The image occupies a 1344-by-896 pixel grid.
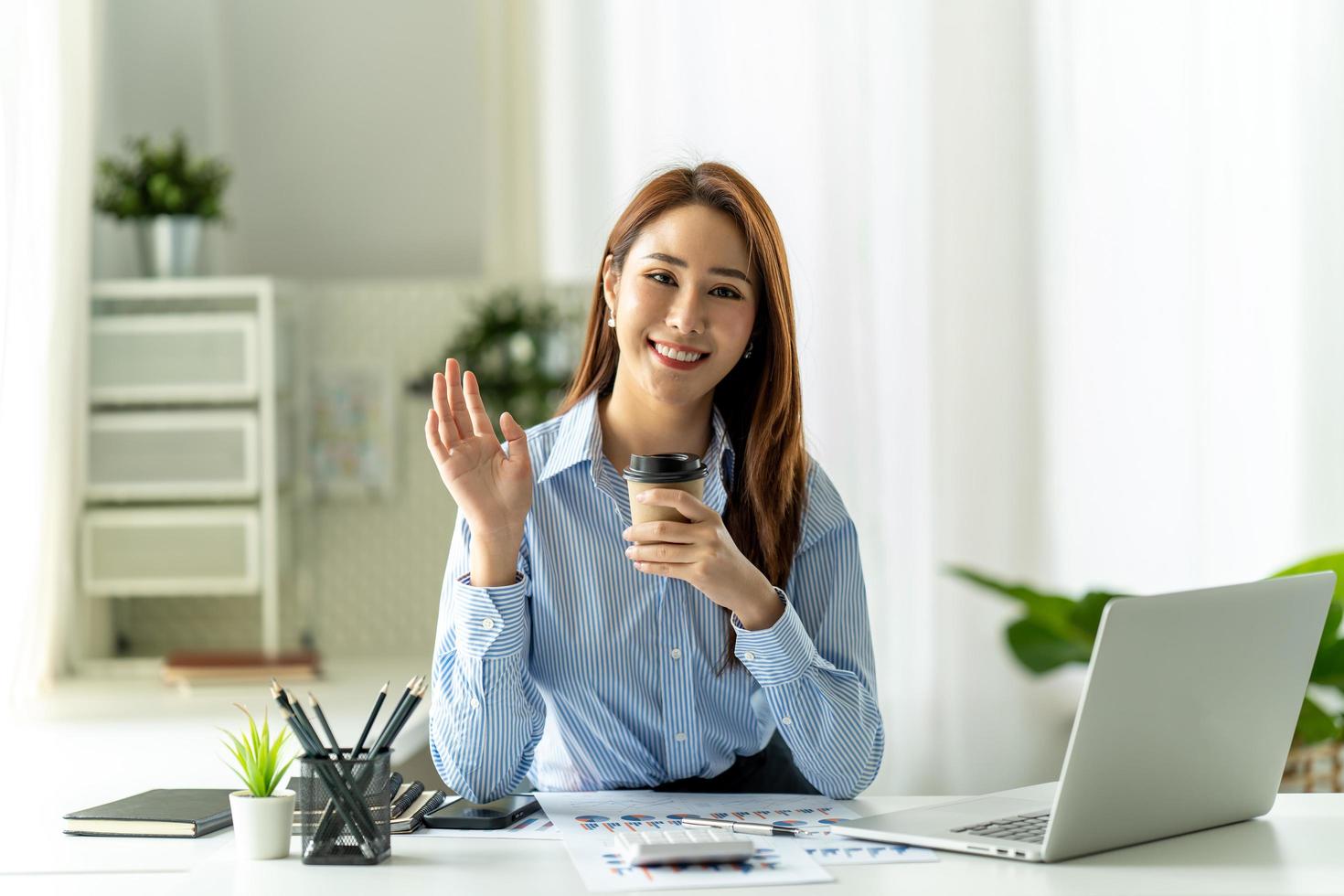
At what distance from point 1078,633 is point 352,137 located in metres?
2.23

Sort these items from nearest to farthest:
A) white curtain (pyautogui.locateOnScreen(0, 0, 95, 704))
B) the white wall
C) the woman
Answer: the woman < white curtain (pyautogui.locateOnScreen(0, 0, 95, 704)) < the white wall

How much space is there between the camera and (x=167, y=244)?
333 cm

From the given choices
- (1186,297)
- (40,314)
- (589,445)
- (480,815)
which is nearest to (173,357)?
(40,314)

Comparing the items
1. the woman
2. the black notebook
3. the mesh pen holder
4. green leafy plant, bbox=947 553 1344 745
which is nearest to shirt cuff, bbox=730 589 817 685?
the woman

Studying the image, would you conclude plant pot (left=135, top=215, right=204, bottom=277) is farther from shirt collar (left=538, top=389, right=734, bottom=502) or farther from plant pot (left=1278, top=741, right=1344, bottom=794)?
plant pot (left=1278, top=741, right=1344, bottom=794)

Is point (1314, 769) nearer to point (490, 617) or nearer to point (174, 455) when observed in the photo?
point (490, 617)

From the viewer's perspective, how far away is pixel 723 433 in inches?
71.7

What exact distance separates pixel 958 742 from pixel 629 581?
6.25ft

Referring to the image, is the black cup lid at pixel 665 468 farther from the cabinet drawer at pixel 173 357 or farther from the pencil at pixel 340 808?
the cabinet drawer at pixel 173 357

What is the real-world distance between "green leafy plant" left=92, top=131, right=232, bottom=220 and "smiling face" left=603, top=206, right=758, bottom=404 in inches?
78.8

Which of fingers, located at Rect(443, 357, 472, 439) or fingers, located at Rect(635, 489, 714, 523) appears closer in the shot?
fingers, located at Rect(635, 489, 714, 523)

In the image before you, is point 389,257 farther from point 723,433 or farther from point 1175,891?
point 1175,891

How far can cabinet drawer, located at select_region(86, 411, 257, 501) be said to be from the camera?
324cm

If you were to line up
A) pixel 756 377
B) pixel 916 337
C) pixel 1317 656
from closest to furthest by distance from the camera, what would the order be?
pixel 756 377
pixel 1317 656
pixel 916 337
